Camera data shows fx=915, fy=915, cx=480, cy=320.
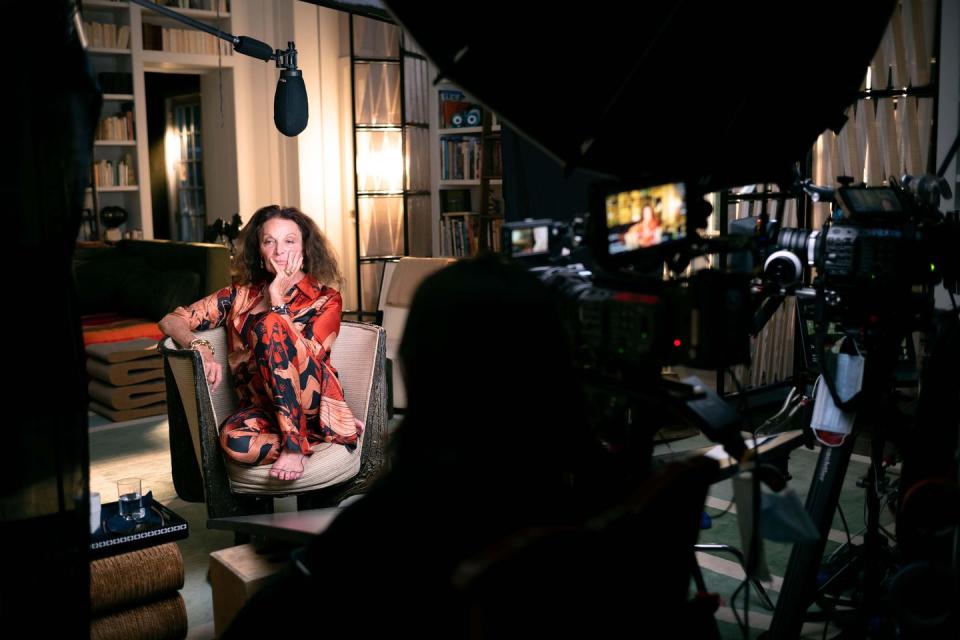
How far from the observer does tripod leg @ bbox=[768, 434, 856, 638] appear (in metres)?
1.96

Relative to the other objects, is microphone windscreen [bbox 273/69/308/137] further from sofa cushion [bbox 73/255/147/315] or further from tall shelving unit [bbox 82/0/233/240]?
tall shelving unit [bbox 82/0/233/240]

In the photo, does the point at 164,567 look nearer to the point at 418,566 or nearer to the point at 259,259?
the point at 259,259

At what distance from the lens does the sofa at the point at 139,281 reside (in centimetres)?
526

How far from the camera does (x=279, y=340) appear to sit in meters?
2.72

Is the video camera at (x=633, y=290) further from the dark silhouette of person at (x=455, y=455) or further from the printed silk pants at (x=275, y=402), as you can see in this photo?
the printed silk pants at (x=275, y=402)

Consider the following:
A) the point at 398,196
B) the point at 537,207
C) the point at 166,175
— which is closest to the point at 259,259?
the point at 537,207

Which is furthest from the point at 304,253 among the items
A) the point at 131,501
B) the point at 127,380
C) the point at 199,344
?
the point at 127,380

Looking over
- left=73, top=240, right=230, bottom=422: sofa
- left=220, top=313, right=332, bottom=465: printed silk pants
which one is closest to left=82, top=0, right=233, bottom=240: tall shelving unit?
left=73, top=240, right=230, bottom=422: sofa

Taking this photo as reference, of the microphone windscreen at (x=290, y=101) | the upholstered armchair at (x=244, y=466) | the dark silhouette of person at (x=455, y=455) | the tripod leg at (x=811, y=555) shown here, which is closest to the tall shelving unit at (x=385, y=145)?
the microphone windscreen at (x=290, y=101)

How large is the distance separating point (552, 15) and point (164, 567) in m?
1.65

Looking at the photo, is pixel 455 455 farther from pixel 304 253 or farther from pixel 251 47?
pixel 251 47

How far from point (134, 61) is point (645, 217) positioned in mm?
6284

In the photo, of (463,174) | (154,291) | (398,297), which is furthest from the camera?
(463,174)

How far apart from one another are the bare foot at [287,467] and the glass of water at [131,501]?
37 cm
